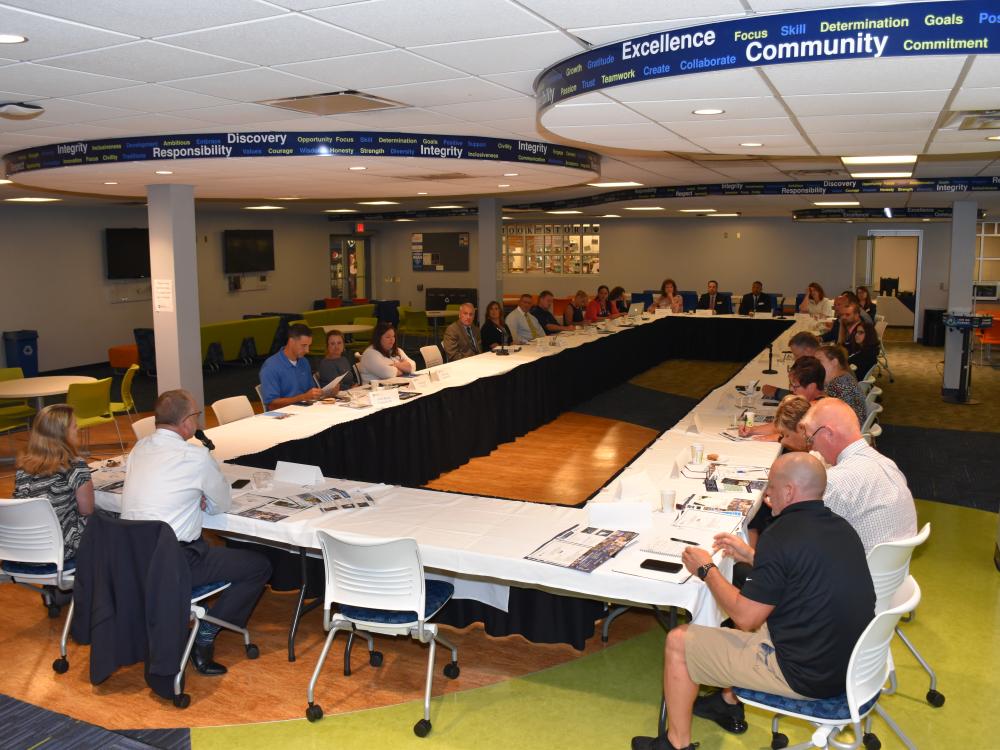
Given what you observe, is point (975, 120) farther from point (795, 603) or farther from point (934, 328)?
point (934, 328)

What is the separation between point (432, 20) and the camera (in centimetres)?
297

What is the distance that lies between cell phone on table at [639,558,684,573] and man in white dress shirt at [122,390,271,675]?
6.09 ft

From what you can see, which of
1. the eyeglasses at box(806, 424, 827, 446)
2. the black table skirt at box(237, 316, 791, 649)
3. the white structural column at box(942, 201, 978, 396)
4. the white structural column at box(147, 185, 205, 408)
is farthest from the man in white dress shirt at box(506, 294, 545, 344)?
the eyeglasses at box(806, 424, 827, 446)

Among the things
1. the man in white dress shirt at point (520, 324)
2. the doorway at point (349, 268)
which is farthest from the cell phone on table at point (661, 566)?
the doorway at point (349, 268)

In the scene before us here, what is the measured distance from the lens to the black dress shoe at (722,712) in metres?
3.57

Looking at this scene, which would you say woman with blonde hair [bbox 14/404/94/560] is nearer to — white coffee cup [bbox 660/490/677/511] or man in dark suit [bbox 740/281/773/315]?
white coffee cup [bbox 660/490/677/511]

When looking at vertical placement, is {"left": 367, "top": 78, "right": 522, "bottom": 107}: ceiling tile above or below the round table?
above

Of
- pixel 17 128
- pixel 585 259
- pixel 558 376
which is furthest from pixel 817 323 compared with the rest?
pixel 17 128

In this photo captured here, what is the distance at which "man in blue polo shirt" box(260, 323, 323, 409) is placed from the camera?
6.90m

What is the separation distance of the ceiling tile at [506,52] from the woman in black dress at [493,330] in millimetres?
6551

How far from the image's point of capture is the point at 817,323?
12711 millimetres

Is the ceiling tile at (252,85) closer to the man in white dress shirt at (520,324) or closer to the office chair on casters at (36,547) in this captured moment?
the office chair on casters at (36,547)

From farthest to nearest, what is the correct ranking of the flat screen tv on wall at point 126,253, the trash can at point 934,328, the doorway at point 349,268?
1. the doorway at point 349,268
2. the trash can at point 934,328
3. the flat screen tv on wall at point 126,253

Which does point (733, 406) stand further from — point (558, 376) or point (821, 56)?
point (821, 56)
